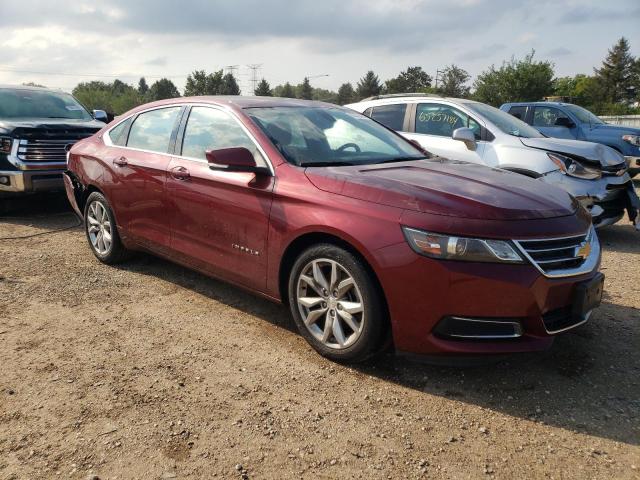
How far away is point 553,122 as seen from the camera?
11445mm

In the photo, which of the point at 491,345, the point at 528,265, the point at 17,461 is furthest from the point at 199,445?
the point at 528,265

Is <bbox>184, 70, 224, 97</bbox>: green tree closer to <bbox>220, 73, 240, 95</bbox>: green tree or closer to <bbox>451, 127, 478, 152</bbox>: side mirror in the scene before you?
<bbox>220, 73, 240, 95</bbox>: green tree

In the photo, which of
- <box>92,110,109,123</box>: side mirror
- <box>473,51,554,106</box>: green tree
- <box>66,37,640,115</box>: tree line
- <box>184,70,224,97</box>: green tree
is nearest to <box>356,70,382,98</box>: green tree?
<box>66,37,640,115</box>: tree line

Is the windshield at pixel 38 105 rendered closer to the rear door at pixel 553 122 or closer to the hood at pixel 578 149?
the hood at pixel 578 149

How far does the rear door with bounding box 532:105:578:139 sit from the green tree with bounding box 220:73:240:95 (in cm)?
8174

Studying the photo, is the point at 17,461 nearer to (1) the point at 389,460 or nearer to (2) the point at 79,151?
(1) the point at 389,460

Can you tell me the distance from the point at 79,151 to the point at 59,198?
4387mm

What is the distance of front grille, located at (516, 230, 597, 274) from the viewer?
9.45ft

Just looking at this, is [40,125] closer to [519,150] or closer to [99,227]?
[99,227]

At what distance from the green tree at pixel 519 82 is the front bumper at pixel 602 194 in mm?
38295

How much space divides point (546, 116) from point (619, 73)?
247ft

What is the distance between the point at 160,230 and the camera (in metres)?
4.54

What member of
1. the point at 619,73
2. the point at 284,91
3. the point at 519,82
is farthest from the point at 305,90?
the point at 519,82

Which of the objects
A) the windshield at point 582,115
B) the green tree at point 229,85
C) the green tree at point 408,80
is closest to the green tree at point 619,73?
the green tree at point 408,80
